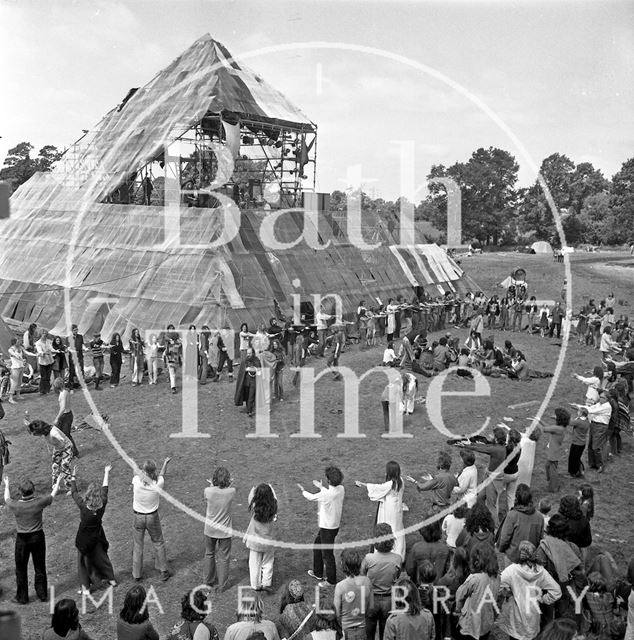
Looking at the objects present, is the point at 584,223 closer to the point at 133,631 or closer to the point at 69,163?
the point at 69,163

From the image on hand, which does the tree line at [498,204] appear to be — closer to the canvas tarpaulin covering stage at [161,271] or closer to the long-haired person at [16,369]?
the canvas tarpaulin covering stage at [161,271]

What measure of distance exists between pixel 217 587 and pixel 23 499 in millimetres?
2714

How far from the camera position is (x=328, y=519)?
816 cm

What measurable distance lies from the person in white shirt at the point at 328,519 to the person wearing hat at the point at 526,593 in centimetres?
230

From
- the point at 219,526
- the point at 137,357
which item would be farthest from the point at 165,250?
the point at 219,526

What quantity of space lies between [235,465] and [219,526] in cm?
463

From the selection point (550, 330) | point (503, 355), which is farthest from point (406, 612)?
point (550, 330)

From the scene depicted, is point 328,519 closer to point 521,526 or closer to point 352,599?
point 352,599

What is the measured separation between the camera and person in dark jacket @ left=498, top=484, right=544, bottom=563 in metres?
7.73

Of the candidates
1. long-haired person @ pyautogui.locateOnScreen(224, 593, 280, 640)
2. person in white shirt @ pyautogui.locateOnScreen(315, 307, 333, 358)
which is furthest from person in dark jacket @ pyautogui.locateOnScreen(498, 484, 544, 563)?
person in white shirt @ pyautogui.locateOnScreen(315, 307, 333, 358)

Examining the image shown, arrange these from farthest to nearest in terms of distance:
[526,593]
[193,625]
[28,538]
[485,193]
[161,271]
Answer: [485,193], [161,271], [28,538], [526,593], [193,625]

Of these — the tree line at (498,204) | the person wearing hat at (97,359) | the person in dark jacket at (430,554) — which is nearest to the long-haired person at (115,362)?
the person wearing hat at (97,359)

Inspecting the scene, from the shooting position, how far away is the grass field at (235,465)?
28.9ft

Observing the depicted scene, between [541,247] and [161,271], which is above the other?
[541,247]
